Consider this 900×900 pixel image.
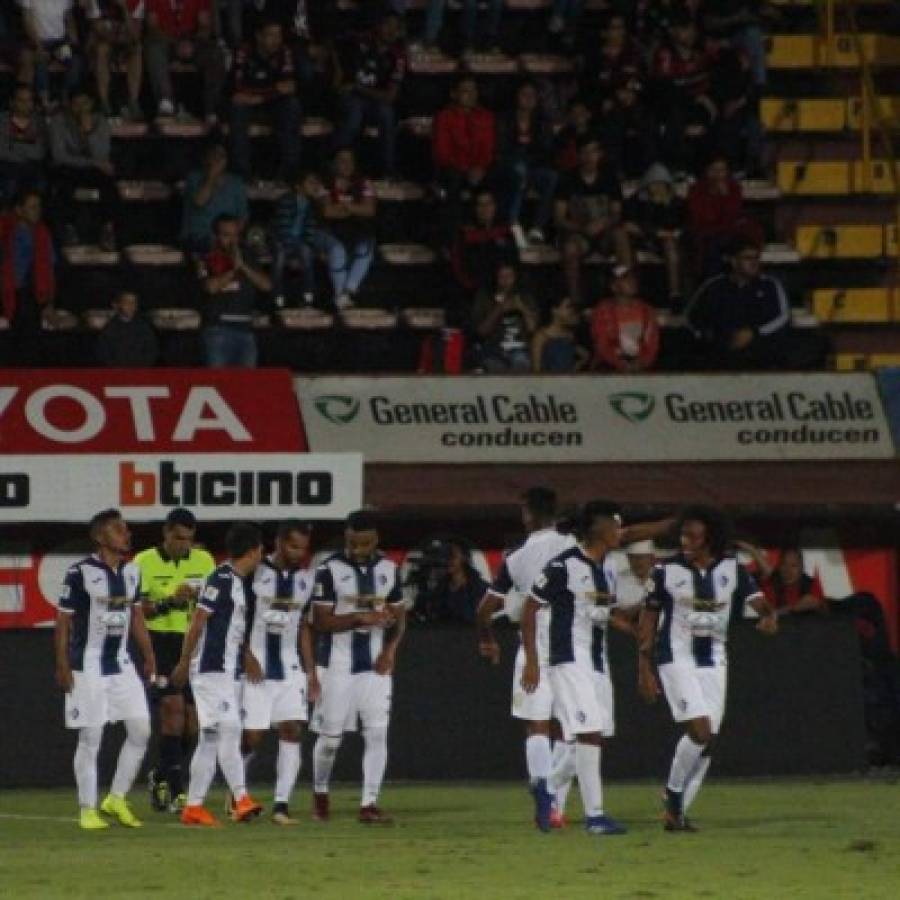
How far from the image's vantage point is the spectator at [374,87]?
2664 cm

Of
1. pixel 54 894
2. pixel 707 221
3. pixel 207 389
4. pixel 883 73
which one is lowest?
pixel 54 894

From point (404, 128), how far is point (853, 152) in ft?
15.1

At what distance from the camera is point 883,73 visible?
30125 mm

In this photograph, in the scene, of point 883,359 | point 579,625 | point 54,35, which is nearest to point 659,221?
point 883,359

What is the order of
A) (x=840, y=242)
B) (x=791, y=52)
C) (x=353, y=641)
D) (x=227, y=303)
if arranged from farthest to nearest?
(x=791, y=52), (x=840, y=242), (x=227, y=303), (x=353, y=641)

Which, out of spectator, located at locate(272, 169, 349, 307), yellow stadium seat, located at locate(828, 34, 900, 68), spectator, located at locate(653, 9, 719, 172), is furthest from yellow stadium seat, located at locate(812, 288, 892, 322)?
spectator, located at locate(272, 169, 349, 307)

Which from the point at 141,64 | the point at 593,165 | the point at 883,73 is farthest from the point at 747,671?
the point at 883,73

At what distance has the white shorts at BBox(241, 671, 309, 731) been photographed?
56.4 feet

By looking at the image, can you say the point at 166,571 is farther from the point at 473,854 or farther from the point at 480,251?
the point at 480,251

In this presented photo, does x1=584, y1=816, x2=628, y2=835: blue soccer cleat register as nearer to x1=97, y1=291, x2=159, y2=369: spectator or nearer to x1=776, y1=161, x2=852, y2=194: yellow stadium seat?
x1=97, y1=291, x2=159, y2=369: spectator

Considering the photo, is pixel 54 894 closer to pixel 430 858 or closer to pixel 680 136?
pixel 430 858

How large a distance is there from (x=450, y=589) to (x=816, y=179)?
817cm

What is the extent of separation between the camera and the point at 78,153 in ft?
83.7

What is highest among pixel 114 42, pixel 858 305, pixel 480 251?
pixel 114 42
